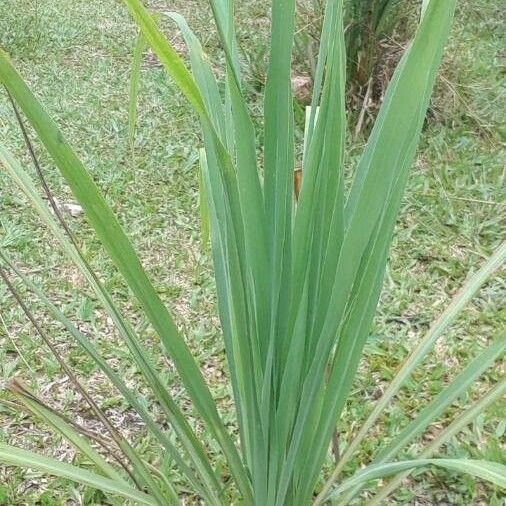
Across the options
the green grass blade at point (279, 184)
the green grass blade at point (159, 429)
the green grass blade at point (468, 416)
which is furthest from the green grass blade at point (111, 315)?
the green grass blade at point (468, 416)

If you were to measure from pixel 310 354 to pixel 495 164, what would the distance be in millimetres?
1958

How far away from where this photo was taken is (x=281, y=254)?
75 cm

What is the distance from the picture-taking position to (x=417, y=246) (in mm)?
2119

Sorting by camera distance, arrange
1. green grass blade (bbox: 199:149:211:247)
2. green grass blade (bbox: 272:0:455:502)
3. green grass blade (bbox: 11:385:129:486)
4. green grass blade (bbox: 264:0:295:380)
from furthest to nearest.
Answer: green grass blade (bbox: 199:149:211:247), green grass blade (bbox: 11:385:129:486), green grass blade (bbox: 264:0:295:380), green grass blade (bbox: 272:0:455:502)

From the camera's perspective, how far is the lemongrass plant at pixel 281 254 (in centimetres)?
64

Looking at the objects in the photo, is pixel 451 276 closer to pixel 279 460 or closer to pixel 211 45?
pixel 279 460

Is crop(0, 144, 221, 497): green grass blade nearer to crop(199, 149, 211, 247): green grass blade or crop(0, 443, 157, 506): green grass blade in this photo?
crop(0, 443, 157, 506): green grass blade

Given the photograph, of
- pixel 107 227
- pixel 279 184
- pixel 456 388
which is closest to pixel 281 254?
pixel 279 184

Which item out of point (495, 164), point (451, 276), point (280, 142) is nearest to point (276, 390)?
point (280, 142)

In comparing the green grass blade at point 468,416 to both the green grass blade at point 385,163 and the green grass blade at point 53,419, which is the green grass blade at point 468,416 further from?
the green grass blade at point 53,419

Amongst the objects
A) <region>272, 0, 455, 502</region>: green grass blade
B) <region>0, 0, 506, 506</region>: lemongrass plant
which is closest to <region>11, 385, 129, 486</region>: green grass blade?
<region>0, 0, 506, 506</region>: lemongrass plant

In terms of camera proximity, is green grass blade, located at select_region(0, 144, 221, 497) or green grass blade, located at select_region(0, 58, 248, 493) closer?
green grass blade, located at select_region(0, 58, 248, 493)

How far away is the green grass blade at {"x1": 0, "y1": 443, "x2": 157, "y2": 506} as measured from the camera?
2.53 feet

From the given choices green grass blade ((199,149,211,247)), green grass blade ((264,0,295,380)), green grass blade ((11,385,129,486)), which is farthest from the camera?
green grass blade ((199,149,211,247))
